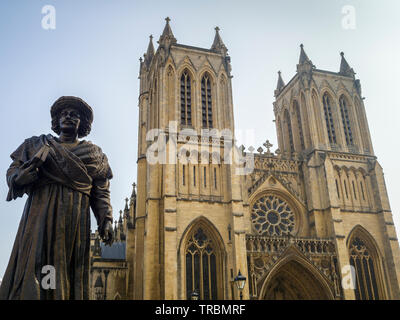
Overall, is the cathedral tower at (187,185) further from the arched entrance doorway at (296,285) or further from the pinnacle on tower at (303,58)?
the pinnacle on tower at (303,58)

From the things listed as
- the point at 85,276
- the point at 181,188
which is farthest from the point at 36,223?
the point at 181,188

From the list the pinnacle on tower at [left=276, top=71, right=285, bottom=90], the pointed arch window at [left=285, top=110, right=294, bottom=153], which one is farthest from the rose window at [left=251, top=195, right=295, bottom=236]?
the pinnacle on tower at [left=276, top=71, right=285, bottom=90]

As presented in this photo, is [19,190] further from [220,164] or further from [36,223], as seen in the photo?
[220,164]

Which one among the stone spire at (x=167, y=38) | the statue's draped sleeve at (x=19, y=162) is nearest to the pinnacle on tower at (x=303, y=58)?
the stone spire at (x=167, y=38)

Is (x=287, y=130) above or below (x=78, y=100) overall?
above

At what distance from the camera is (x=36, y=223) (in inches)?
137

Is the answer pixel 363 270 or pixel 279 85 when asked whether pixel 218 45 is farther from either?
pixel 363 270

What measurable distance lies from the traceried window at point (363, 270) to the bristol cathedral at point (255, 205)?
7cm

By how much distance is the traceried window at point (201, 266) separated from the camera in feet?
76.3

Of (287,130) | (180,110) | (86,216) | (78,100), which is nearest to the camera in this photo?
(86,216)

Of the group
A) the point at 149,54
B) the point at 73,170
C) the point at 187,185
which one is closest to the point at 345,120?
the point at 187,185
